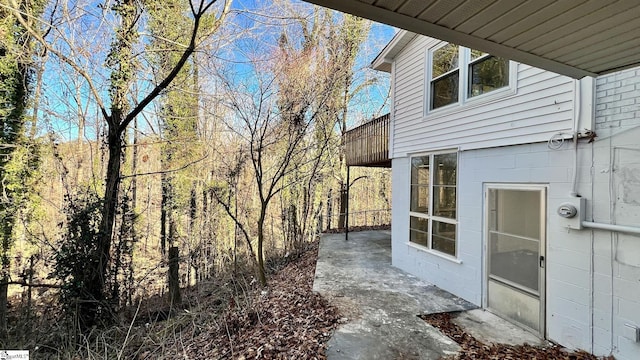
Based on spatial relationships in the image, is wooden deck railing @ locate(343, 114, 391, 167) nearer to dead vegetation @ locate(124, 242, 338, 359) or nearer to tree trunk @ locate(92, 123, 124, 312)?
dead vegetation @ locate(124, 242, 338, 359)

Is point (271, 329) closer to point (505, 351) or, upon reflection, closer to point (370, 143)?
point (505, 351)

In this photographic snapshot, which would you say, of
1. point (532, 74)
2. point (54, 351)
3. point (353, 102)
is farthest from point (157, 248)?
point (532, 74)

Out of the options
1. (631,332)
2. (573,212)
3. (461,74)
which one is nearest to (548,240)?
(573,212)

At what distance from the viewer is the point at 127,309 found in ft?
21.3

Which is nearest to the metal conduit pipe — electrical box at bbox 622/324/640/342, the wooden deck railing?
electrical box at bbox 622/324/640/342

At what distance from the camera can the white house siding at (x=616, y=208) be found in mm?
2688

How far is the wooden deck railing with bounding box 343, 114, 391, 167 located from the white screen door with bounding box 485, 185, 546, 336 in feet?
11.2

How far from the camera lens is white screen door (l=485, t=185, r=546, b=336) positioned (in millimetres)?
3564

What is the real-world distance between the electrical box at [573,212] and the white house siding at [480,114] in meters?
0.81

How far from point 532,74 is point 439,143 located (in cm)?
183

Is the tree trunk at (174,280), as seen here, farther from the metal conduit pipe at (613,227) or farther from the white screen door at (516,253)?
the metal conduit pipe at (613,227)

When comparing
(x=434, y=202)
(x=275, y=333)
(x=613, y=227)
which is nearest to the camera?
(x=613, y=227)

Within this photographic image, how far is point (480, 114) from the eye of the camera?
4.43m

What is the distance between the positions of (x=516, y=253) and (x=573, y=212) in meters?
1.03
